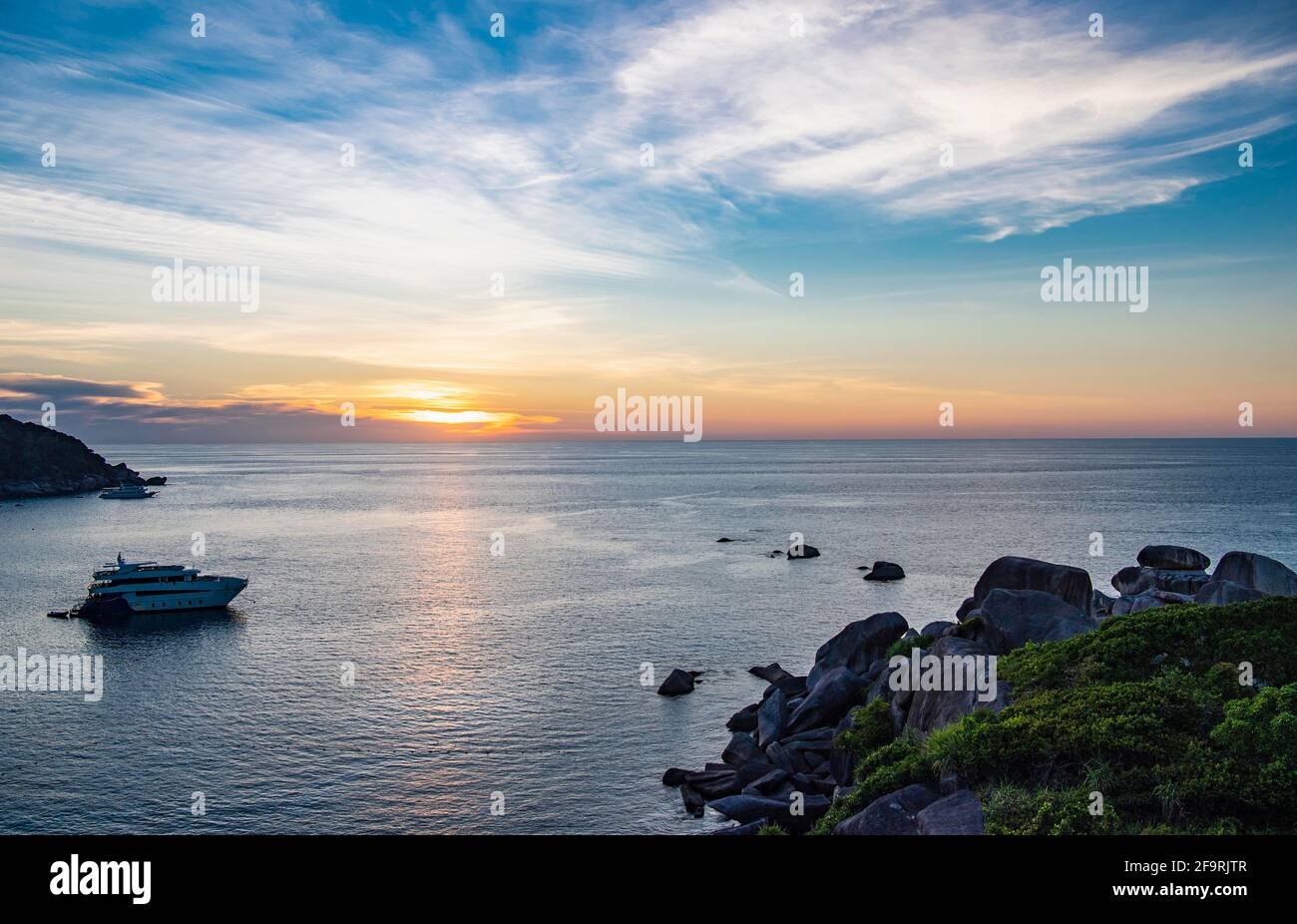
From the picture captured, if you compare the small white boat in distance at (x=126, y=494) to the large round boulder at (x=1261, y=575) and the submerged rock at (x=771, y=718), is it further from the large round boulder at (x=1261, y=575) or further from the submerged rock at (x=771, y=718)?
the large round boulder at (x=1261, y=575)

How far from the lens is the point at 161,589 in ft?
222

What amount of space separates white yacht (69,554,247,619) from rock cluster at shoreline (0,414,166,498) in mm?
136210

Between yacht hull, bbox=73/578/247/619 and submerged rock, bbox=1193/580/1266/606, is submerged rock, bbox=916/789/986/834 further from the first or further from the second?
yacht hull, bbox=73/578/247/619

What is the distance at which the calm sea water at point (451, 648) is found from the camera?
32.5 meters

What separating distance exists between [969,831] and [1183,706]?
7.12 m

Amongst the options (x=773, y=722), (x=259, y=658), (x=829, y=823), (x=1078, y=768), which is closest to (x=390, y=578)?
(x=259, y=658)

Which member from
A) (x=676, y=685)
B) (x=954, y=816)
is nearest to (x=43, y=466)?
(x=676, y=685)

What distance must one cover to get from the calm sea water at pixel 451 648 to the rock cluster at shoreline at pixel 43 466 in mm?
58828

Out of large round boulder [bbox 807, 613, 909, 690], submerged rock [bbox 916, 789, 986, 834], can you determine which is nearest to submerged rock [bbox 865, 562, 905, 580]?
large round boulder [bbox 807, 613, 909, 690]

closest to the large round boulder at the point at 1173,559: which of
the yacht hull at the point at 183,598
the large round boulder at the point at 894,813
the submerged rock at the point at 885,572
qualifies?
the submerged rock at the point at 885,572

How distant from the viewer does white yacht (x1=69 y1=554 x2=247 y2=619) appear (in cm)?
6569
